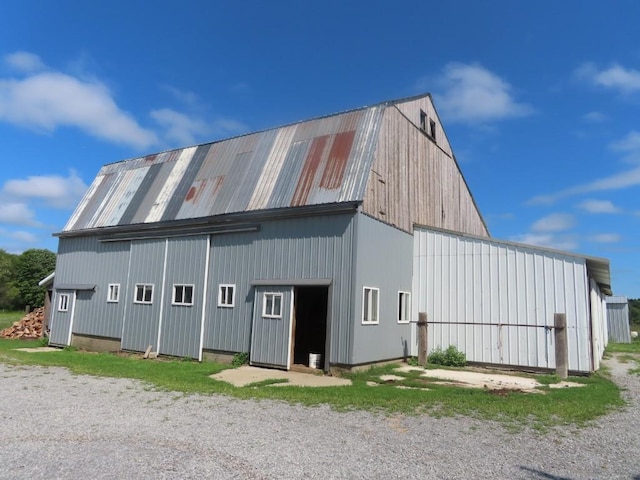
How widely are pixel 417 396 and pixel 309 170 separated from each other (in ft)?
27.0

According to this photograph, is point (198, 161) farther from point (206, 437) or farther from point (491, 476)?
point (491, 476)

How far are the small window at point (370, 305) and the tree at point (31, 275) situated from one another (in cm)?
5464

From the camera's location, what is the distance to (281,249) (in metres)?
14.9

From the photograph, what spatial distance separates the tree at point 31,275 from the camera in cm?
5709

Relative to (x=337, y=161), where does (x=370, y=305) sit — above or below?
below

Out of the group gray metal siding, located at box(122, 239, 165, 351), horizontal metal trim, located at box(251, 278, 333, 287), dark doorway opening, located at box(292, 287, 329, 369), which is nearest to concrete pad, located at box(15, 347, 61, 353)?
gray metal siding, located at box(122, 239, 165, 351)

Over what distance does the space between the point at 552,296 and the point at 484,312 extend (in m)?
→ 2.09

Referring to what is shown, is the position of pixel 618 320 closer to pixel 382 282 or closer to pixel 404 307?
pixel 404 307

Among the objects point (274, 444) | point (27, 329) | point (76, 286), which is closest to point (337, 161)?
point (274, 444)

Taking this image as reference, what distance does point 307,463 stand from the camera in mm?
5781

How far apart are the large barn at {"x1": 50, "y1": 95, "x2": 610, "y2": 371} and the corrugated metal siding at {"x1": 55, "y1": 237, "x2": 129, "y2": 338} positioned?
0.08 metres

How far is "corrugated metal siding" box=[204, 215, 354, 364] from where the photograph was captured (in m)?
13.3

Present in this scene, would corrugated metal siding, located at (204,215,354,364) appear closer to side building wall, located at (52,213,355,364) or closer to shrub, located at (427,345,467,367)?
side building wall, located at (52,213,355,364)

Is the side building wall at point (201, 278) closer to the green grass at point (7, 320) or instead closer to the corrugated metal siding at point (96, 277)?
the corrugated metal siding at point (96, 277)
